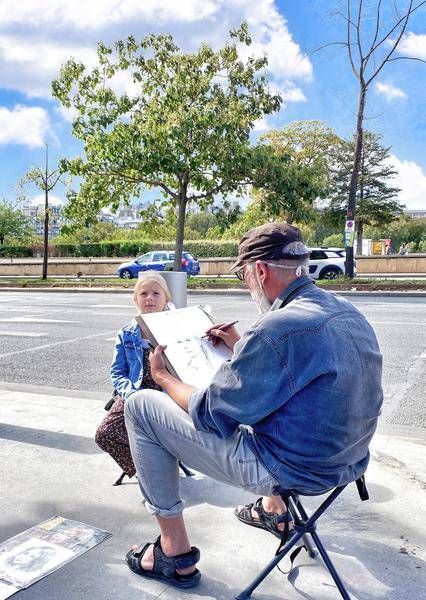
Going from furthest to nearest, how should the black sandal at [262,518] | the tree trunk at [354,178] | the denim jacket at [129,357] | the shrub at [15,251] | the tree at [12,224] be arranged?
the shrub at [15,251] → the tree at [12,224] → the tree trunk at [354,178] → the denim jacket at [129,357] → the black sandal at [262,518]

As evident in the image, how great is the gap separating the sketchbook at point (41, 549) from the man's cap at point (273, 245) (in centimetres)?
164

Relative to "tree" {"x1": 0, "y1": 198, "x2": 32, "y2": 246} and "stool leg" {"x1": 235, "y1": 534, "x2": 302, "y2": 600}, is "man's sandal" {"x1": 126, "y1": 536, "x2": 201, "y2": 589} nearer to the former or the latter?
"stool leg" {"x1": 235, "y1": 534, "x2": 302, "y2": 600}

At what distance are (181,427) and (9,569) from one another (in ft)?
3.53

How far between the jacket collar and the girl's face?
4.82ft

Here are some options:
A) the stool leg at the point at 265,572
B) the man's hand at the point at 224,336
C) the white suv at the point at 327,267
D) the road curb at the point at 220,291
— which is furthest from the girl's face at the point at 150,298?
the white suv at the point at 327,267

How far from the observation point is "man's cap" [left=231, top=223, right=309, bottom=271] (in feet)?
7.40

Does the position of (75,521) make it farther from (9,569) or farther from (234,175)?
(234,175)

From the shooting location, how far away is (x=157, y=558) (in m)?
2.62

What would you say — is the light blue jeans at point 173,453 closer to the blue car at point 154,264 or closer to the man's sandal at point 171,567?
the man's sandal at point 171,567

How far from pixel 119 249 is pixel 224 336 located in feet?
146

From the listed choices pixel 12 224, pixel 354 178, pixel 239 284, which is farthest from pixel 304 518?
pixel 12 224

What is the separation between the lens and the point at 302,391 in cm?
209

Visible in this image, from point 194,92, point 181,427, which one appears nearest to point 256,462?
point 181,427

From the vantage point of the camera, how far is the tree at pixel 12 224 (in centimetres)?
4272
